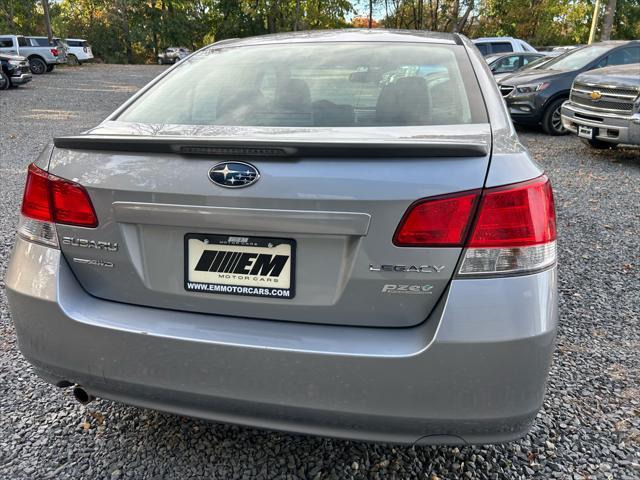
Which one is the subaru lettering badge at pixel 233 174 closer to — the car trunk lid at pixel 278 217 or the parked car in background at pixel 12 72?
the car trunk lid at pixel 278 217

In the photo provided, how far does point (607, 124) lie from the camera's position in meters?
7.38

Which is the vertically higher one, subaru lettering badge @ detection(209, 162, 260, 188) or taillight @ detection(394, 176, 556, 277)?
subaru lettering badge @ detection(209, 162, 260, 188)

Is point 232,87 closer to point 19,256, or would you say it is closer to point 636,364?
point 19,256

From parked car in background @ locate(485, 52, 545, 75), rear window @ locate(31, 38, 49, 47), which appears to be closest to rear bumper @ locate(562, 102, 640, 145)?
parked car in background @ locate(485, 52, 545, 75)

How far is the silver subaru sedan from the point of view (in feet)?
5.08

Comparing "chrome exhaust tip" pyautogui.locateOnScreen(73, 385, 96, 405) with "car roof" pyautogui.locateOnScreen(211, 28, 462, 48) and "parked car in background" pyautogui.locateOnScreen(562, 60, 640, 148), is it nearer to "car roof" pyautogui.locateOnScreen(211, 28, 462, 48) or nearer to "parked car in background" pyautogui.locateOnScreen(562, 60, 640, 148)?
"car roof" pyautogui.locateOnScreen(211, 28, 462, 48)

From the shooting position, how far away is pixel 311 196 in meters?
1.55

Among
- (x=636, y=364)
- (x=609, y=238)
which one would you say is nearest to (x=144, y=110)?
(x=636, y=364)

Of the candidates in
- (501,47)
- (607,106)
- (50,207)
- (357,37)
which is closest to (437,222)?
(50,207)

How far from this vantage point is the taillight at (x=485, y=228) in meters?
1.54

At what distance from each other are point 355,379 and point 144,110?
1424 millimetres

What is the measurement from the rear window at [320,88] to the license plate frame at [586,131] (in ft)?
20.1

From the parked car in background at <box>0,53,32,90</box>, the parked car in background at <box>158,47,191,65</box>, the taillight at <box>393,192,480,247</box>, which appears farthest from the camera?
the parked car in background at <box>158,47,191,65</box>

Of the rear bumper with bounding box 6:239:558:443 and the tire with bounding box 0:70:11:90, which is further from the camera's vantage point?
the tire with bounding box 0:70:11:90
